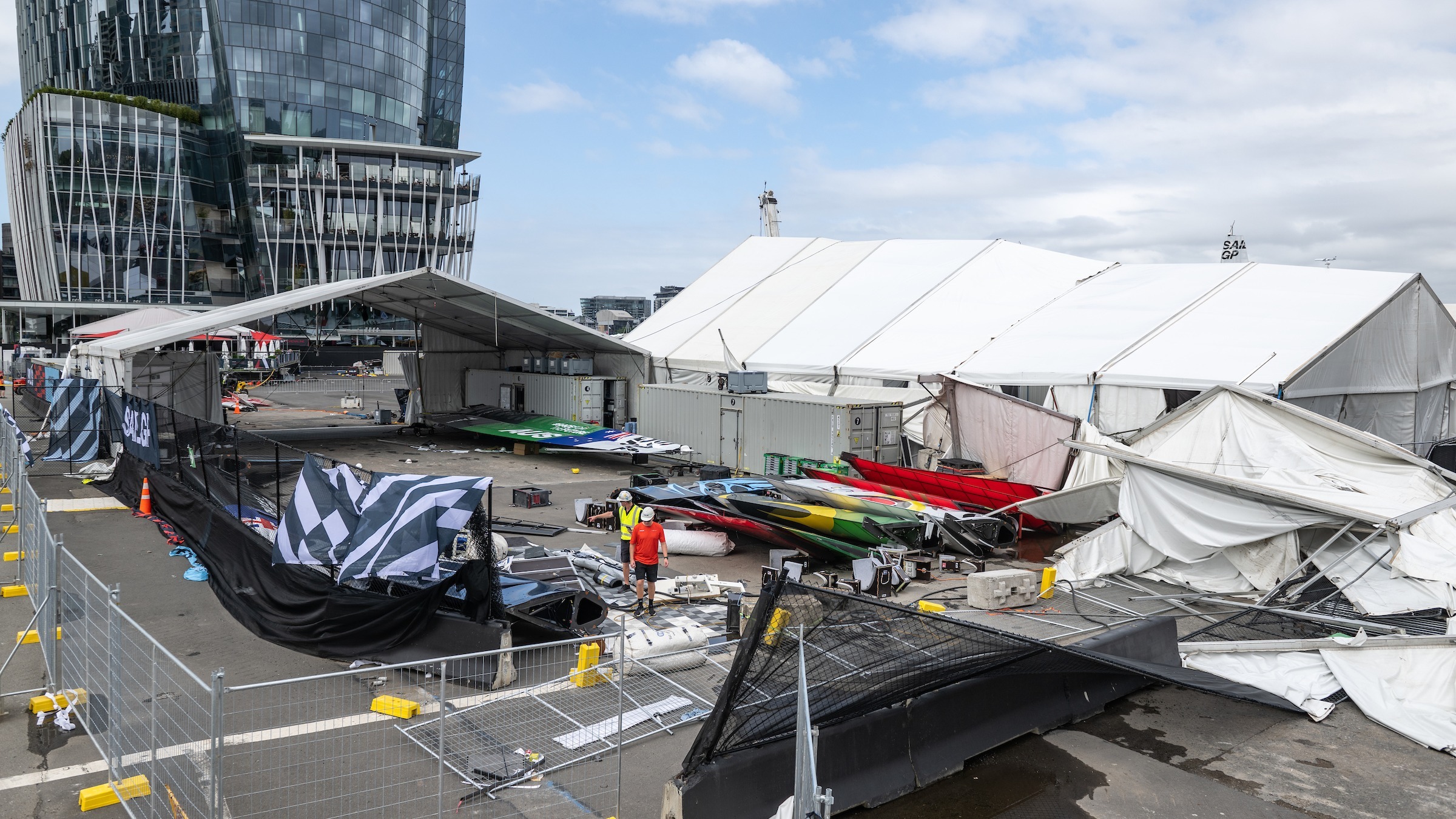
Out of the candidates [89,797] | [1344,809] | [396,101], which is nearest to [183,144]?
[396,101]

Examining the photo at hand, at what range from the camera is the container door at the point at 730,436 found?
25111 millimetres

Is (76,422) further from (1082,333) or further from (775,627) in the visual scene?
(1082,333)

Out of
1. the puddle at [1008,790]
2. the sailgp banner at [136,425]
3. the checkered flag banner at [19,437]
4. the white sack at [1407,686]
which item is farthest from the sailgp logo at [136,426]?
the white sack at [1407,686]

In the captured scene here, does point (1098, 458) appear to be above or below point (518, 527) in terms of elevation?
above

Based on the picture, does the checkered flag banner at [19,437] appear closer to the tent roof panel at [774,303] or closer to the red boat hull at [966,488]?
the red boat hull at [966,488]

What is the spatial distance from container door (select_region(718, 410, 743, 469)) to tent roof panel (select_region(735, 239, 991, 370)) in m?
2.91

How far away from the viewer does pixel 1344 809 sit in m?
7.37

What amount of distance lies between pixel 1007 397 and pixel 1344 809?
531 inches

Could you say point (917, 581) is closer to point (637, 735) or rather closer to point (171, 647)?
point (637, 735)

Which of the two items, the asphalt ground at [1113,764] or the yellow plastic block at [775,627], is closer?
the yellow plastic block at [775,627]

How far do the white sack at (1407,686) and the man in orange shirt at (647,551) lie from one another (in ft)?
26.3

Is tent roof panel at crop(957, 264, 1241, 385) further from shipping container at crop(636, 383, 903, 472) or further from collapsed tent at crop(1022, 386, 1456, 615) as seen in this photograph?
collapsed tent at crop(1022, 386, 1456, 615)

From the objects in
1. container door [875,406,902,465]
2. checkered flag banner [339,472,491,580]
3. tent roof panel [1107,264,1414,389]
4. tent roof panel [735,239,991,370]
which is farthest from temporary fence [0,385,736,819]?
tent roof panel [735,239,991,370]

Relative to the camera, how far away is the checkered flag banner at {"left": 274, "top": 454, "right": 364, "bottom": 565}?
34.7 ft
